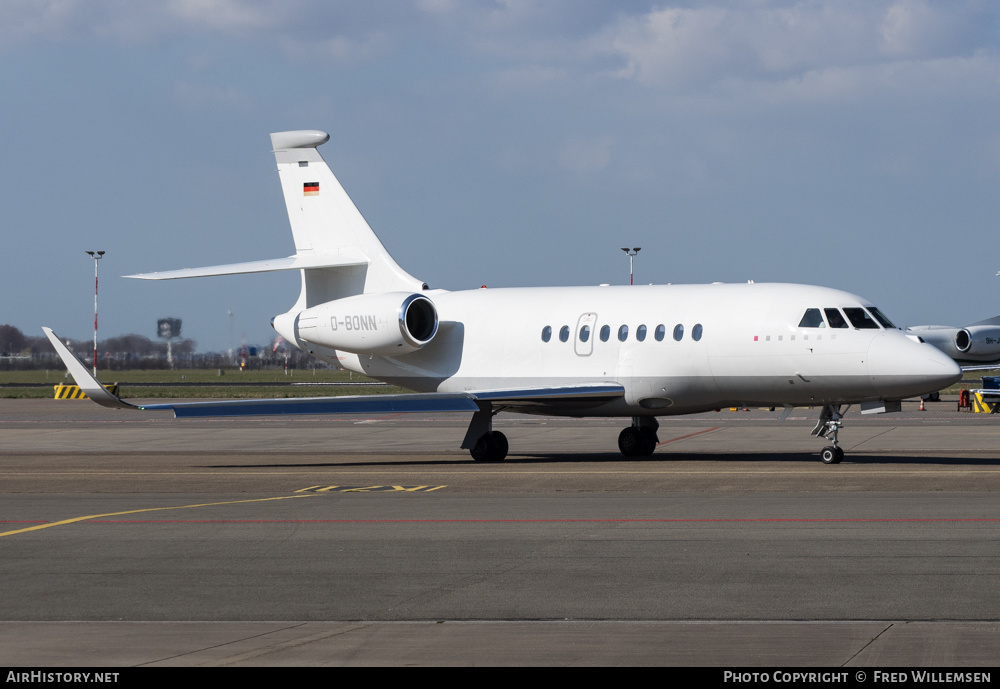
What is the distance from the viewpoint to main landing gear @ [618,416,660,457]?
90.0 ft

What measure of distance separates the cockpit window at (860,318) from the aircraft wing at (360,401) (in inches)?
198

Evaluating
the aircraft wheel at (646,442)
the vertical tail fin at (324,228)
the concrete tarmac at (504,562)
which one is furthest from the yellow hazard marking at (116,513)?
the vertical tail fin at (324,228)

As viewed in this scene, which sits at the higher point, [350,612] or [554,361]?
[554,361]

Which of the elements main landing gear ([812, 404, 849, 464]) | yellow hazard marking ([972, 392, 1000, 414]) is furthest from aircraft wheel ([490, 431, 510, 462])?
yellow hazard marking ([972, 392, 1000, 414])

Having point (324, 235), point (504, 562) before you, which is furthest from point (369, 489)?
point (324, 235)

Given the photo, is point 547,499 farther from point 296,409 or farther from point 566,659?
point 566,659

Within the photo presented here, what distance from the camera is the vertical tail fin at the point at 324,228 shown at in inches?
1214

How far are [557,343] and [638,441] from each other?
2.86m

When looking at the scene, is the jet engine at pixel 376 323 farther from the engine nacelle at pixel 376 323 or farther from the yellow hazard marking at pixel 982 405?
the yellow hazard marking at pixel 982 405

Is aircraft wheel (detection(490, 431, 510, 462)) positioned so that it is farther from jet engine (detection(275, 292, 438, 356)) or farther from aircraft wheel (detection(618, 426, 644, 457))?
jet engine (detection(275, 292, 438, 356))

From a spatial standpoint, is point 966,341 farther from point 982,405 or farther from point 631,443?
point 631,443
